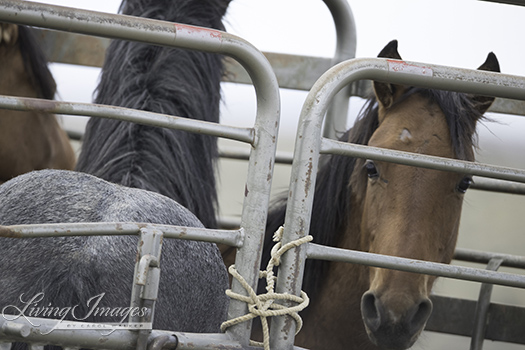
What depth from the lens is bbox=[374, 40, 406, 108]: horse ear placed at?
1.98 metres

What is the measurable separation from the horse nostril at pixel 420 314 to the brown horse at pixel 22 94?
2345mm

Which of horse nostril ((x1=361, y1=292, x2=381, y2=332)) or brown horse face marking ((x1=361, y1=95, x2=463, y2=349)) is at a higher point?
brown horse face marking ((x1=361, y1=95, x2=463, y2=349))

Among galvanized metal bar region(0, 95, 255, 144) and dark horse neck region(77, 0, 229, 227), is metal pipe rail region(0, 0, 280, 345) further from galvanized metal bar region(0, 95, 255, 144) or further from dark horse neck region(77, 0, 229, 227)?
dark horse neck region(77, 0, 229, 227)

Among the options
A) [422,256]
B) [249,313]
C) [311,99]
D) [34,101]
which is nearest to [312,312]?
[422,256]

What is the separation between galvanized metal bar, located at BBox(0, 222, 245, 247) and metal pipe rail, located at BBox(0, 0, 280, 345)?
5 centimetres

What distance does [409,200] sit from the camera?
1.71 metres

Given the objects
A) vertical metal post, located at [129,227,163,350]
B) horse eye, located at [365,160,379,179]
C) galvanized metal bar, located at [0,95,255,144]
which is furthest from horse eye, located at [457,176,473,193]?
vertical metal post, located at [129,227,163,350]

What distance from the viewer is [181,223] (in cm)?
134

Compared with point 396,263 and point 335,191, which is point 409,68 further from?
point 335,191

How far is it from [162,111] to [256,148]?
0.99 meters

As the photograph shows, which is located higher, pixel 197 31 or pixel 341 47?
pixel 341 47

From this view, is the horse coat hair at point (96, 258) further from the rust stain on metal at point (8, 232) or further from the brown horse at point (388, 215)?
the brown horse at point (388, 215)

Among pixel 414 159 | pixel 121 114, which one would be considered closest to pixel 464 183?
pixel 414 159

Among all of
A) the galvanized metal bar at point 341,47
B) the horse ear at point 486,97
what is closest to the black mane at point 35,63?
the galvanized metal bar at point 341,47
